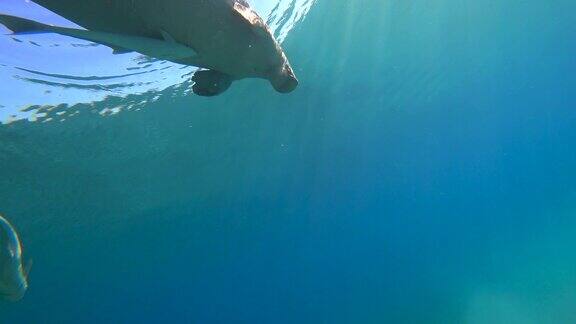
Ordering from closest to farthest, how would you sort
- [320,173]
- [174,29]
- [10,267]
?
[174,29], [10,267], [320,173]

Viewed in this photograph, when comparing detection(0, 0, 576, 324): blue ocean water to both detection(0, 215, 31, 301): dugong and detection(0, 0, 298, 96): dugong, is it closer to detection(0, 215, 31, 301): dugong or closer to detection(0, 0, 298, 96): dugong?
detection(0, 215, 31, 301): dugong

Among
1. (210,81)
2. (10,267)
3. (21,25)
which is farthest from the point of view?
(10,267)

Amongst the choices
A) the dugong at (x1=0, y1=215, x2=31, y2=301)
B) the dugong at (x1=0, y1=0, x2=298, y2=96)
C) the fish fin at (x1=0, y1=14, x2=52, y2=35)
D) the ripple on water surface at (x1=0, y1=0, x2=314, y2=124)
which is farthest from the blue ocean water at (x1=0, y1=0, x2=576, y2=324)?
the fish fin at (x1=0, y1=14, x2=52, y2=35)

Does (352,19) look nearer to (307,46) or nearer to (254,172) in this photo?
(307,46)

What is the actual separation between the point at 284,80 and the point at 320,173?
30.6 meters

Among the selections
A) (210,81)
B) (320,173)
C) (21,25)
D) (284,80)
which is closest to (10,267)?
(210,81)

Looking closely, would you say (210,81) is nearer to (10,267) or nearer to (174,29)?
(174,29)

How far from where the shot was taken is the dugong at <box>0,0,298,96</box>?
2482 mm

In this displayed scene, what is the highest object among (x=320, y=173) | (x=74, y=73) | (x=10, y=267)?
(x=74, y=73)

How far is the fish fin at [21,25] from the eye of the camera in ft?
7.45

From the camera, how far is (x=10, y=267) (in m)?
6.84

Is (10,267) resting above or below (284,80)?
below

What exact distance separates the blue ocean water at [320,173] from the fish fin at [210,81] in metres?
7.81

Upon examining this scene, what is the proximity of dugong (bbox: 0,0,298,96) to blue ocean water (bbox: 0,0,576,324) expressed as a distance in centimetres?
809
